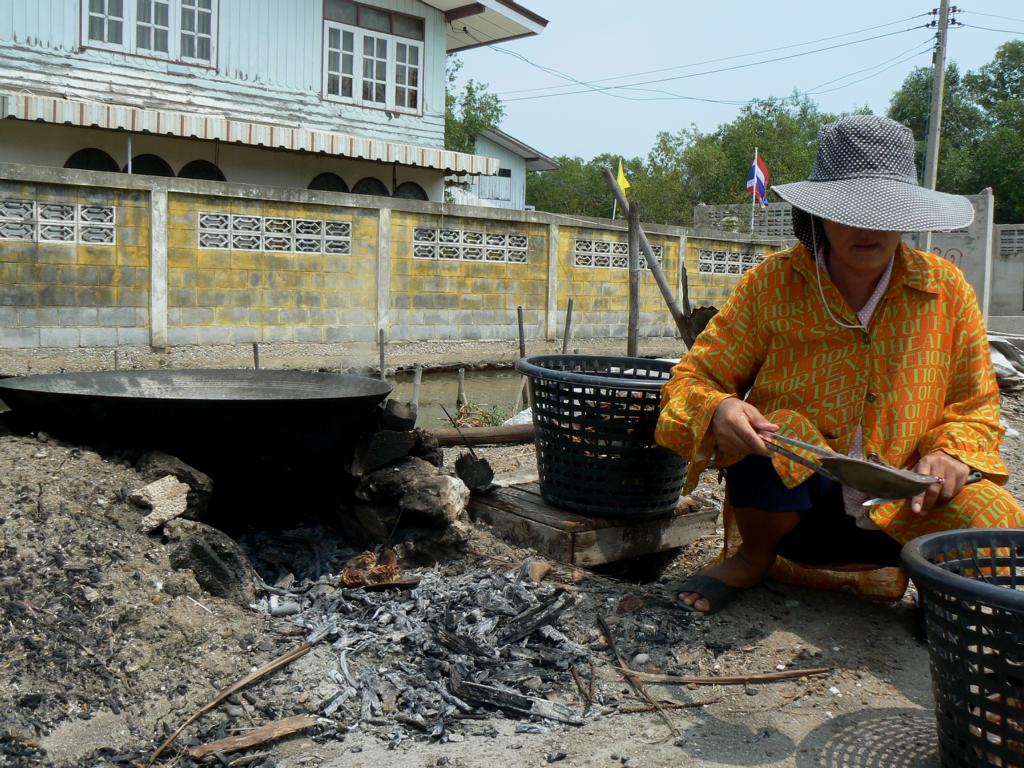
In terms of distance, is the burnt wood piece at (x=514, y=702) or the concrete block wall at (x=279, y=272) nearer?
the burnt wood piece at (x=514, y=702)

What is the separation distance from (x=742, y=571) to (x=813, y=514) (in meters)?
0.30

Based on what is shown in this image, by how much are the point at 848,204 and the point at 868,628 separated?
135 centimetres

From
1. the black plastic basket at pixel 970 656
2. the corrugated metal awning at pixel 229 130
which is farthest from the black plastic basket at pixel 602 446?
the corrugated metal awning at pixel 229 130

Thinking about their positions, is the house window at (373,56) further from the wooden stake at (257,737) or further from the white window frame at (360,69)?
the wooden stake at (257,737)

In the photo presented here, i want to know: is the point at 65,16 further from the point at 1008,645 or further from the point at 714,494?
the point at 1008,645

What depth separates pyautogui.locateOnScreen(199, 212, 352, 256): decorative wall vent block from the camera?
27.6 ft

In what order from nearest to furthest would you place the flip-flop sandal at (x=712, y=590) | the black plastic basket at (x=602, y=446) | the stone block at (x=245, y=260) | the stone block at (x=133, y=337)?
the flip-flop sandal at (x=712, y=590) < the black plastic basket at (x=602, y=446) < the stone block at (x=133, y=337) < the stone block at (x=245, y=260)

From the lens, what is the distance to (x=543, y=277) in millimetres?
10891

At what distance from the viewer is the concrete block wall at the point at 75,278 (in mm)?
7531

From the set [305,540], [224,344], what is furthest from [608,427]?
[224,344]

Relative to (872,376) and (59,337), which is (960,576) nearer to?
(872,376)

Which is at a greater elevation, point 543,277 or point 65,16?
point 65,16

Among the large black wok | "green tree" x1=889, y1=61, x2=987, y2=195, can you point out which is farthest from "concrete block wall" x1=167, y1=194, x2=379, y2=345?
"green tree" x1=889, y1=61, x2=987, y2=195

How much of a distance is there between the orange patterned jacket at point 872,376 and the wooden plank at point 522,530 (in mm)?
685
